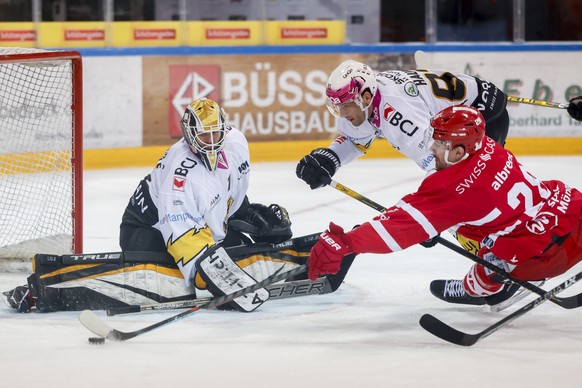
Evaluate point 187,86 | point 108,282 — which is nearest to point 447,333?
point 108,282

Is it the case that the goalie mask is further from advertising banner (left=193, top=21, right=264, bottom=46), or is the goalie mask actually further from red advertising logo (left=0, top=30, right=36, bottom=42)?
advertising banner (left=193, top=21, right=264, bottom=46)

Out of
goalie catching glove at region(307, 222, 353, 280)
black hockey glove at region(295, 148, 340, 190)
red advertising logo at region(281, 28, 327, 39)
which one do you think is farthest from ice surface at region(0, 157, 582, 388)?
red advertising logo at region(281, 28, 327, 39)

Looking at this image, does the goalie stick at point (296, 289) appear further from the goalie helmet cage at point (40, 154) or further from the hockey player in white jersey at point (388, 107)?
the goalie helmet cage at point (40, 154)

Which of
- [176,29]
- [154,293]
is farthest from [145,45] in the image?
[154,293]

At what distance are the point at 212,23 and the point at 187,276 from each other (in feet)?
14.3

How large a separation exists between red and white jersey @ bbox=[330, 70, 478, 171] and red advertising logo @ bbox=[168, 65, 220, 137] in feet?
11.3

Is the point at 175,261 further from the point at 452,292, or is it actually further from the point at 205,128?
the point at 452,292

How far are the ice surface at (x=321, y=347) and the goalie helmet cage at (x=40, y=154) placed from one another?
0.30 m

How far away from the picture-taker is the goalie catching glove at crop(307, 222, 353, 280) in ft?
12.0

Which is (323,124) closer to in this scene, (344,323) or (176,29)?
(176,29)

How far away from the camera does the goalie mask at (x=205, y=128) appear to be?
4203 millimetres

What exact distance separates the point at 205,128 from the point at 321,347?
3.10 ft

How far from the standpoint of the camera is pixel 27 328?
4008 millimetres

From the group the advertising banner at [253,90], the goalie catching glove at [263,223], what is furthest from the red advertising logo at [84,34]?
the goalie catching glove at [263,223]
